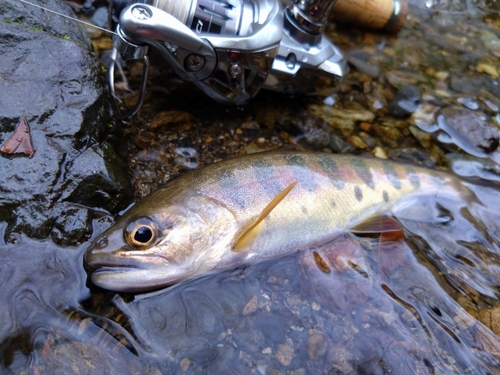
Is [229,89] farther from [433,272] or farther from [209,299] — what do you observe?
[433,272]

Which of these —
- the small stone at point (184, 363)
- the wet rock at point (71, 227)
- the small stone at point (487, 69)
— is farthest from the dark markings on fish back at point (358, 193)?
the small stone at point (487, 69)

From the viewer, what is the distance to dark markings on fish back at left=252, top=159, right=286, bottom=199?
7.71ft

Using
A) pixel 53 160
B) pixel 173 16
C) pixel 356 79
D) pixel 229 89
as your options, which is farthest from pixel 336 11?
pixel 53 160

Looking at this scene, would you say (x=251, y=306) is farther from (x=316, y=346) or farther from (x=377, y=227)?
(x=377, y=227)

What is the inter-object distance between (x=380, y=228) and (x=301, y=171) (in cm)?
58

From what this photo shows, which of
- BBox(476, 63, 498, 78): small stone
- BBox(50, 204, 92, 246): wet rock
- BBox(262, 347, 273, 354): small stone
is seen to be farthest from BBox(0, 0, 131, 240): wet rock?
BBox(476, 63, 498, 78): small stone

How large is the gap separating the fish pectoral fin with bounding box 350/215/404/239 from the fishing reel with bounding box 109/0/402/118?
1.11 meters

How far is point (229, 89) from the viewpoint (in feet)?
9.18

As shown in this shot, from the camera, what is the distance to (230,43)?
7.89 feet

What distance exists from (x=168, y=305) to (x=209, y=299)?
0.20m

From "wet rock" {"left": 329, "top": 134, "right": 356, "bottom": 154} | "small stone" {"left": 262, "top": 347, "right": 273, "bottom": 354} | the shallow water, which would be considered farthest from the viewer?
"wet rock" {"left": 329, "top": 134, "right": 356, "bottom": 154}

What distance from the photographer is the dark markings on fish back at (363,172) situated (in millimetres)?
2662

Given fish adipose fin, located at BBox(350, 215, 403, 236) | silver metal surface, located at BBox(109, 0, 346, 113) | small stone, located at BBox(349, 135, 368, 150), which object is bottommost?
small stone, located at BBox(349, 135, 368, 150)

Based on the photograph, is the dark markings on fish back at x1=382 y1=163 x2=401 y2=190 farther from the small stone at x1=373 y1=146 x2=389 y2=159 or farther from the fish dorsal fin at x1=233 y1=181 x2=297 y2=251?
the fish dorsal fin at x1=233 y1=181 x2=297 y2=251
